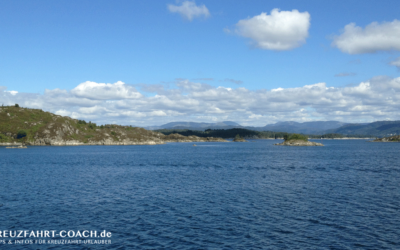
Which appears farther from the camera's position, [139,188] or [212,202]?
[139,188]

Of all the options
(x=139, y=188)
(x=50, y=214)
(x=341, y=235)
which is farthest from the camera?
(x=139, y=188)

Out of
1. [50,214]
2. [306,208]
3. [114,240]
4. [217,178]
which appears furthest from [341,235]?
[217,178]

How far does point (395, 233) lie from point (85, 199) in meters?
44.6

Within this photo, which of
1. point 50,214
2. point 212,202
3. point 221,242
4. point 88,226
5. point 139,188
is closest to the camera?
point 221,242

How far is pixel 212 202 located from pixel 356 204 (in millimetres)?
22984

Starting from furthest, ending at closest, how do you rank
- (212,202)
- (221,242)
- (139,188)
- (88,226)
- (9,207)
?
(139,188) < (212,202) < (9,207) < (88,226) < (221,242)

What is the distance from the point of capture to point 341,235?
29.5 meters

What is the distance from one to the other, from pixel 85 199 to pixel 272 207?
31.2 meters

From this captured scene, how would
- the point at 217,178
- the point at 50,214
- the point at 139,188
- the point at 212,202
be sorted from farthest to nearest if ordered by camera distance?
1. the point at 217,178
2. the point at 139,188
3. the point at 212,202
4. the point at 50,214

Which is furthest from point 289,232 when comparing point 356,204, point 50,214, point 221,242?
point 50,214

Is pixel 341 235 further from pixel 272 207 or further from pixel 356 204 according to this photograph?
pixel 356 204

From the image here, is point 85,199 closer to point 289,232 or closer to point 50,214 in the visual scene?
point 50,214

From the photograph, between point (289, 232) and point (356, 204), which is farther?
point (356, 204)

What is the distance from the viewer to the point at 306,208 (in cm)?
4038
